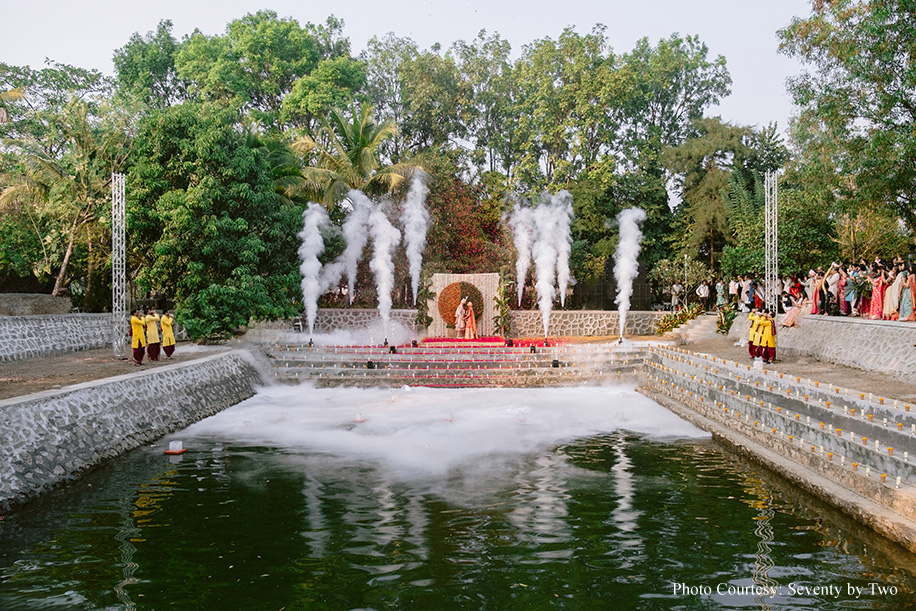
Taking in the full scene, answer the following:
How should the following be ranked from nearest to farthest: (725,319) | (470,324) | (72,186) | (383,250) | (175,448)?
(175,448) < (72,186) < (725,319) < (470,324) < (383,250)

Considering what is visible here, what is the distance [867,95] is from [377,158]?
18.3 meters

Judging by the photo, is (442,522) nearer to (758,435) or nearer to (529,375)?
(758,435)

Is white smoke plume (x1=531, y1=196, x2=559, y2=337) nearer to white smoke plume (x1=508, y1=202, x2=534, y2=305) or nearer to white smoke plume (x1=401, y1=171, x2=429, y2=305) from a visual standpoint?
white smoke plume (x1=508, y1=202, x2=534, y2=305)

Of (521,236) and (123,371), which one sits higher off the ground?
(521,236)

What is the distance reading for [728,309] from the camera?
2286 centimetres

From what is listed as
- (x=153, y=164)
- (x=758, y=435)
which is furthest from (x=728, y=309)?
(x=153, y=164)

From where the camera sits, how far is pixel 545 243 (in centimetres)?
2997

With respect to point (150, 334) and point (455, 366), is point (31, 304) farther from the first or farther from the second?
point (455, 366)

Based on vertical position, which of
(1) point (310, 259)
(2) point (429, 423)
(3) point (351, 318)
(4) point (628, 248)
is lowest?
(2) point (429, 423)

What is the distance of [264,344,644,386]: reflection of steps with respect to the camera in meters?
17.9

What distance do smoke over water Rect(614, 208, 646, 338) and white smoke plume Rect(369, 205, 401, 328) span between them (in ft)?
33.5

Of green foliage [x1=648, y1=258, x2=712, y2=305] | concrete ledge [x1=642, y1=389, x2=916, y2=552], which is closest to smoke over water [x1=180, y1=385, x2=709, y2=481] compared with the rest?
concrete ledge [x1=642, y1=389, x2=916, y2=552]

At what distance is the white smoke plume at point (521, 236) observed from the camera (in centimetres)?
2803

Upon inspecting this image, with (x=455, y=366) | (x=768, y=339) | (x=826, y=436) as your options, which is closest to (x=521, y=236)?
(x=455, y=366)
